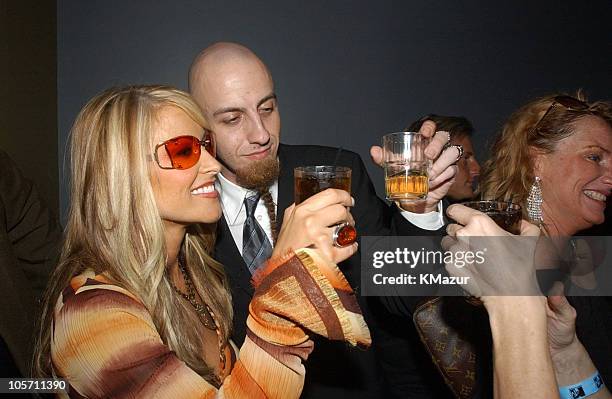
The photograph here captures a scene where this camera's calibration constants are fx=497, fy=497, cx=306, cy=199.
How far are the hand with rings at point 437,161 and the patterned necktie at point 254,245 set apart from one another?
0.61 m

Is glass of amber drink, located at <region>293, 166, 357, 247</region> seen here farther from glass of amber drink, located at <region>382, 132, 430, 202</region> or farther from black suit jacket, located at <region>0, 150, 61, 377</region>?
black suit jacket, located at <region>0, 150, 61, 377</region>

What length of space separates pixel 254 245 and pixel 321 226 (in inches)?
33.3

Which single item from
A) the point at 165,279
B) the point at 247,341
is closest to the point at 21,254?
the point at 165,279

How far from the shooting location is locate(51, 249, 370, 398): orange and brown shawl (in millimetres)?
1205

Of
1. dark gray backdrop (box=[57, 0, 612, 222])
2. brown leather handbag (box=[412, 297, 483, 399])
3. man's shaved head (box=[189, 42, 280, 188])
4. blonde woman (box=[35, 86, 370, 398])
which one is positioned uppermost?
dark gray backdrop (box=[57, 0, 612, 222])

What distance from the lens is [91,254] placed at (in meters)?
1.50

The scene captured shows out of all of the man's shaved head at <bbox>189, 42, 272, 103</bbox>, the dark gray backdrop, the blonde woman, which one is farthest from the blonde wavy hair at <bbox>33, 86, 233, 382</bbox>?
the dark gray backdrop

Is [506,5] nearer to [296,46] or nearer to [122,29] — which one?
[296,46]

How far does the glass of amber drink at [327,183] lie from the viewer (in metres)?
1.34

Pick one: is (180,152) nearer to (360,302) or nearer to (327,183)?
(327,183)

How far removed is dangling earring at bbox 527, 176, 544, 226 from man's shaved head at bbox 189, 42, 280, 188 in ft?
3.68

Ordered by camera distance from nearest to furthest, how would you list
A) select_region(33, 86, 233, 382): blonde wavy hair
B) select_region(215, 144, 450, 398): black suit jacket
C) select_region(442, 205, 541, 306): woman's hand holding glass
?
select_region(442, 205, 541, 306): woman's hand holding glass < select_region(33, 86, 233, 382): blonde wavy hair < select_region(215, 144, 450, 398): black suit jacket

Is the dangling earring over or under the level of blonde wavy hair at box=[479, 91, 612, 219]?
under

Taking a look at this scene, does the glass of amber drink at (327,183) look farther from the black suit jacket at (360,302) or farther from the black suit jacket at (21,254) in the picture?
the black suit jacket at (21,254)
